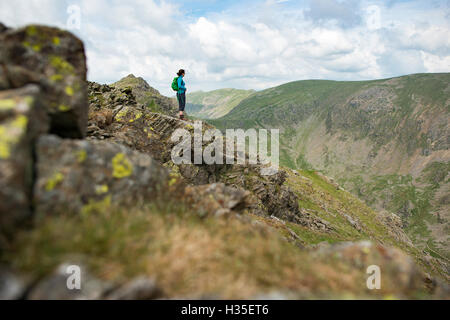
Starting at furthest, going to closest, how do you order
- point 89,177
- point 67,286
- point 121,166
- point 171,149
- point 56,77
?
point 171,149 → point 121,166 → point 56,77 → point 89,177 → point 67,286

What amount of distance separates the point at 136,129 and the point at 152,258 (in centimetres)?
2036

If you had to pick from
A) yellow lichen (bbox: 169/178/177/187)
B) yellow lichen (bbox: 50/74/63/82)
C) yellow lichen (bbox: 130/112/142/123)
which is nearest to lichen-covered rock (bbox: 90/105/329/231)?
yellow lichen (bbox: 130/112/142/123)

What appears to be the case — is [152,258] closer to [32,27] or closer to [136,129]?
[32,27]

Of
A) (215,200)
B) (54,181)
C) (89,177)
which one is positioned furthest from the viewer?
(215,200)

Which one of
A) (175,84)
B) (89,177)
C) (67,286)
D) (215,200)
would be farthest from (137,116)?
(67,286)

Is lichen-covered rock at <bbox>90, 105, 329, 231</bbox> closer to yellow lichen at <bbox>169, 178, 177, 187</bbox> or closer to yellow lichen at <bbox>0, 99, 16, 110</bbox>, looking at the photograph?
yellow lichen at <bbox>169, 178, 177, 187</bbox>

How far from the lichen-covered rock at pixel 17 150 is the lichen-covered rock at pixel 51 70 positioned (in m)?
0.93

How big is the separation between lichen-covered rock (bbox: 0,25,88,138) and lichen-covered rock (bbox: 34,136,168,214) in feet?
3.86

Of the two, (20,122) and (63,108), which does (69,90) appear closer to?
(63,108)

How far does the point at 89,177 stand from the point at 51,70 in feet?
12.0

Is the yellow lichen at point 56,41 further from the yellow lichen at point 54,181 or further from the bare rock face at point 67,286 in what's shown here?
the bare rock face at point 67,286

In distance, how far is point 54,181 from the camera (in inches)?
250

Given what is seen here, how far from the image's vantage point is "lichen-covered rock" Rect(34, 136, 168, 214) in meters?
6.27

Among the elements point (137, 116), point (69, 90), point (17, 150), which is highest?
point (137, 116)
